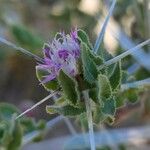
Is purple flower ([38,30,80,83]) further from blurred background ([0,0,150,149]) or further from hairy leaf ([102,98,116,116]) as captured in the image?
blurred background ([0,0,150,149])

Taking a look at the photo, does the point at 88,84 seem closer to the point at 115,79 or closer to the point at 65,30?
the point at 115,79

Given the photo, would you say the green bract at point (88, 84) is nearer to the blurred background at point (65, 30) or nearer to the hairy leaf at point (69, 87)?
the hairy leaf at point (69, 87)

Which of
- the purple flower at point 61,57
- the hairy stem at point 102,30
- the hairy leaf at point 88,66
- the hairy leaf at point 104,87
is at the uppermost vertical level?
the hairy stem at point 102,30

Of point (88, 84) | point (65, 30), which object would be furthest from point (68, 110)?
point (65, 30)

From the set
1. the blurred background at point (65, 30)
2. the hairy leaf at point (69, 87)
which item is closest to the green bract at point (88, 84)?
the hairy leaf at point (69, 87)

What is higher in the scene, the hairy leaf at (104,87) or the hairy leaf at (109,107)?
the hairy leaf at (109,107)

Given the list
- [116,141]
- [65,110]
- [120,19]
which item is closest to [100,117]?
[65,110]
